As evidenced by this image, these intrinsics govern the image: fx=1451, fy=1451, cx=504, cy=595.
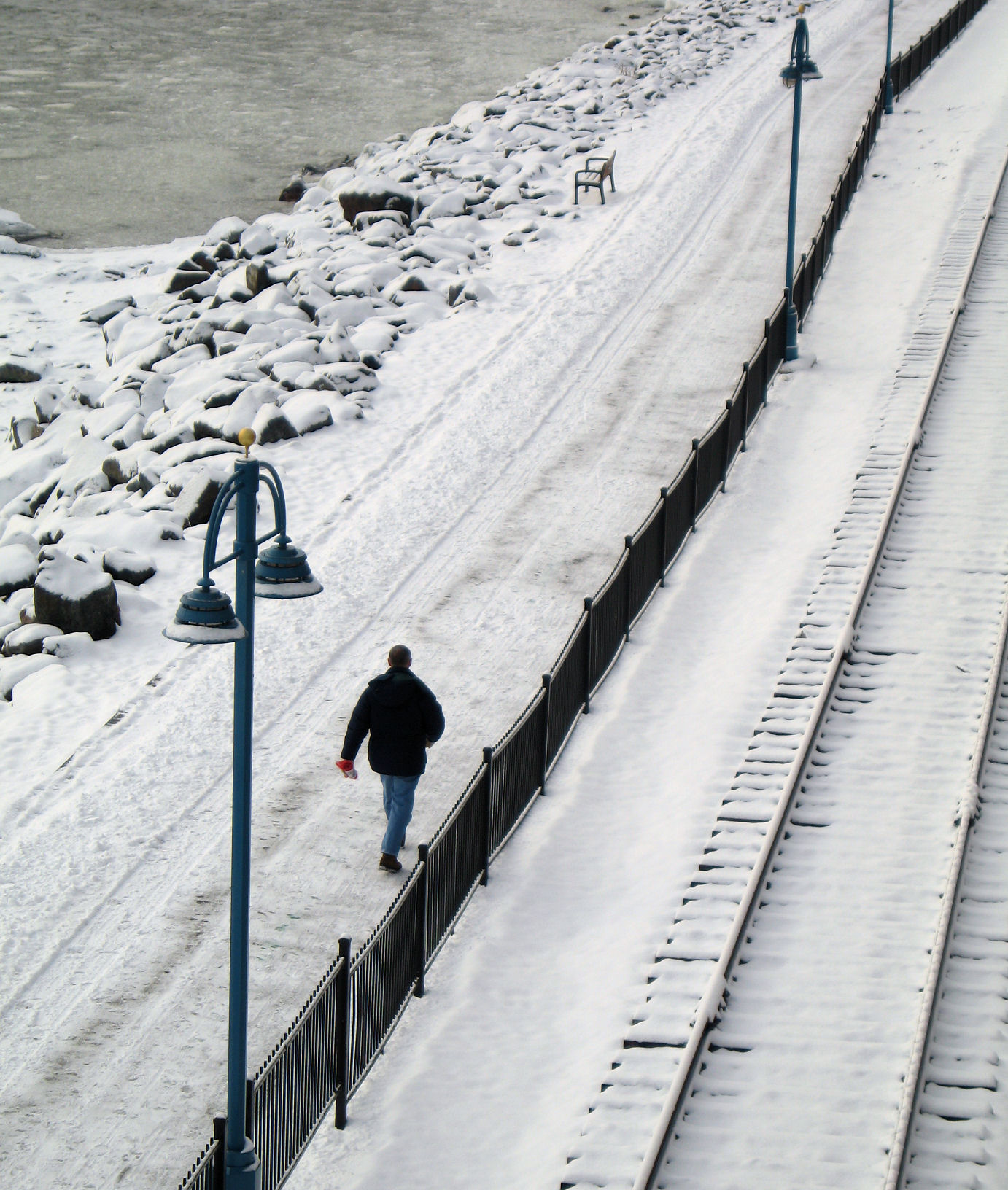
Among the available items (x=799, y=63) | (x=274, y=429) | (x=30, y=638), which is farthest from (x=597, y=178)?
(x=30, y=638)

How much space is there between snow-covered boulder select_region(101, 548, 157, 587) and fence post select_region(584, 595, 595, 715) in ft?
19.7

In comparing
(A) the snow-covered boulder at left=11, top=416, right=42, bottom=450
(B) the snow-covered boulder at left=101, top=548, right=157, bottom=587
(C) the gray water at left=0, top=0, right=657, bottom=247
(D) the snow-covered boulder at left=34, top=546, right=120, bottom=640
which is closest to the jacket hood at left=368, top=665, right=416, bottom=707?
(D) the snow-covered boulder at left=34, top=546, right=120, bottom=640

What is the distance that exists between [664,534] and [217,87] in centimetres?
4943

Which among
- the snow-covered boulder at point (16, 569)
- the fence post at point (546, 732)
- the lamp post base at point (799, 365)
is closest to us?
the fence post at point (546, 732)

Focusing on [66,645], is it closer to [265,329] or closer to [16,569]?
[16,569]

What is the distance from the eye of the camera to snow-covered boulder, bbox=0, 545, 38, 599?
60.1 feet

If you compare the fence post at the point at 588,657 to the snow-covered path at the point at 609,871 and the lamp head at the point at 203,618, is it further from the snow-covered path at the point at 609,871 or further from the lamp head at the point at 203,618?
the lamp head at the point at 203,618

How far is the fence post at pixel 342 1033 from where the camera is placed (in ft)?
29.6

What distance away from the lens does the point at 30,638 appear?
16.0 meters

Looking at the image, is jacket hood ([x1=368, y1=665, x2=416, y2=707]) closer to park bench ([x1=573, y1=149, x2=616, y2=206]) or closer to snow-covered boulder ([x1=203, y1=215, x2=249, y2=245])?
park bench ([x1=573, y1=149, x2=616, y2=206])

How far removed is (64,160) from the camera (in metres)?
48.0

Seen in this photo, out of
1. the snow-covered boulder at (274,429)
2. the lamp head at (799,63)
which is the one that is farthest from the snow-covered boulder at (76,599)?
the lamp head at (799,63)

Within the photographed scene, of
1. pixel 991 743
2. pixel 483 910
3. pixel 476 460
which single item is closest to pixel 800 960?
pixel 483 910

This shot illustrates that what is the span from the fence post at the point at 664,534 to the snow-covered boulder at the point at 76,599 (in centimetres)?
614
